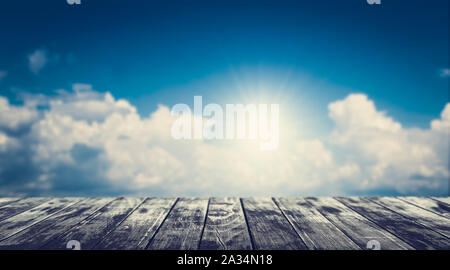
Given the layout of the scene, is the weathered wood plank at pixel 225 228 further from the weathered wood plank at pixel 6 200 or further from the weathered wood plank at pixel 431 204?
the weathered wood plank at pixel 6 200

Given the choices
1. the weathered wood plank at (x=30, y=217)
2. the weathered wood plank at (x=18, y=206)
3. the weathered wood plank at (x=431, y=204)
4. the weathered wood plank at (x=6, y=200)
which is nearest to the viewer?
the weathered wood plank at (x=30, y=217)

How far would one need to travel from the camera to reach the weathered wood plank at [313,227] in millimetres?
1363

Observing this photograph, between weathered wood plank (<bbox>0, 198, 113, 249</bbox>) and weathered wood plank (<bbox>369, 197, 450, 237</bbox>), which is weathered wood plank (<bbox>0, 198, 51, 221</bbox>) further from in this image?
weathered wood plank (<bbox>369, 197, 450, 237</bbox>)

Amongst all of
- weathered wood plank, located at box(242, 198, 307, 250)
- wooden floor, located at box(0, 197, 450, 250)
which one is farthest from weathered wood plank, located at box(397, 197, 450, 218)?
weathered wood plank, located at box(242, 198, 307, 250)

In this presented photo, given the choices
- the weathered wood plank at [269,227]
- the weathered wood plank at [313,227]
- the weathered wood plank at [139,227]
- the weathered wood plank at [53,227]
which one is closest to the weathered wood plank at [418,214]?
the weathered wood plank at [313,227]

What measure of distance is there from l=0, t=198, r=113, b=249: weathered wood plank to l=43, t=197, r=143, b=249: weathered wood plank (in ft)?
0.14

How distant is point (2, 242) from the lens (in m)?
1.40

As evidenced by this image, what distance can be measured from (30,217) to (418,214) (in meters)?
2.28

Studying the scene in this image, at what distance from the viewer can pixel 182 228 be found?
62.0 inches

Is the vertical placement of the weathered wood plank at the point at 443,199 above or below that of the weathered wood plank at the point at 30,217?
above

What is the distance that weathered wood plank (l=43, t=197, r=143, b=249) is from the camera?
138cm
